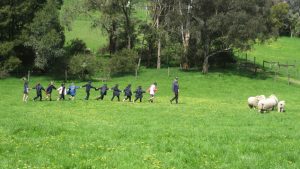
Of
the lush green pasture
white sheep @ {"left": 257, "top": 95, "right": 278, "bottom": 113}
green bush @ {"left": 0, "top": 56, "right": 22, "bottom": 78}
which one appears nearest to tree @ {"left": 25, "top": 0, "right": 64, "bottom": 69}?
green bush @ {"left": 0, "top": 56, "right": 22, "bottom": 78}

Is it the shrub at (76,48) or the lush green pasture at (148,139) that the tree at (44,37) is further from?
the lush green pasture at (148,139)

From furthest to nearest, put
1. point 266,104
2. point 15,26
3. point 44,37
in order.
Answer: point 15,26 → point 44,37 → point 266,104

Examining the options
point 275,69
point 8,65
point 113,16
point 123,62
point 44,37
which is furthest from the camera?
point 275,69

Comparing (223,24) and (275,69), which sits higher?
(223,24)

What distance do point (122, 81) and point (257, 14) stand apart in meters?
23.8

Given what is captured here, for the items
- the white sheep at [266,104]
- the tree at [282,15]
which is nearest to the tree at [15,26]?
the white sheep at [266,104]

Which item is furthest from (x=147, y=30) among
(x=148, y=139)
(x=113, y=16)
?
(x=148, y=139)

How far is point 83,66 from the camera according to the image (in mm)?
68500

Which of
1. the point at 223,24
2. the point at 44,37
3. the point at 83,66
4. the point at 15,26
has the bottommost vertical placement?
the point at 83,66

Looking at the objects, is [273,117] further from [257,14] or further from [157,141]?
[257,14]

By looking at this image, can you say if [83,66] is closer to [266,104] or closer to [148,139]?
[266,104]

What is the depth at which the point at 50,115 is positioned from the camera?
30.2 metres

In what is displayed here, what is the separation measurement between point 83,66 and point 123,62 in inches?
268

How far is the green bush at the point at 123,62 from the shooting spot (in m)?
71.8
